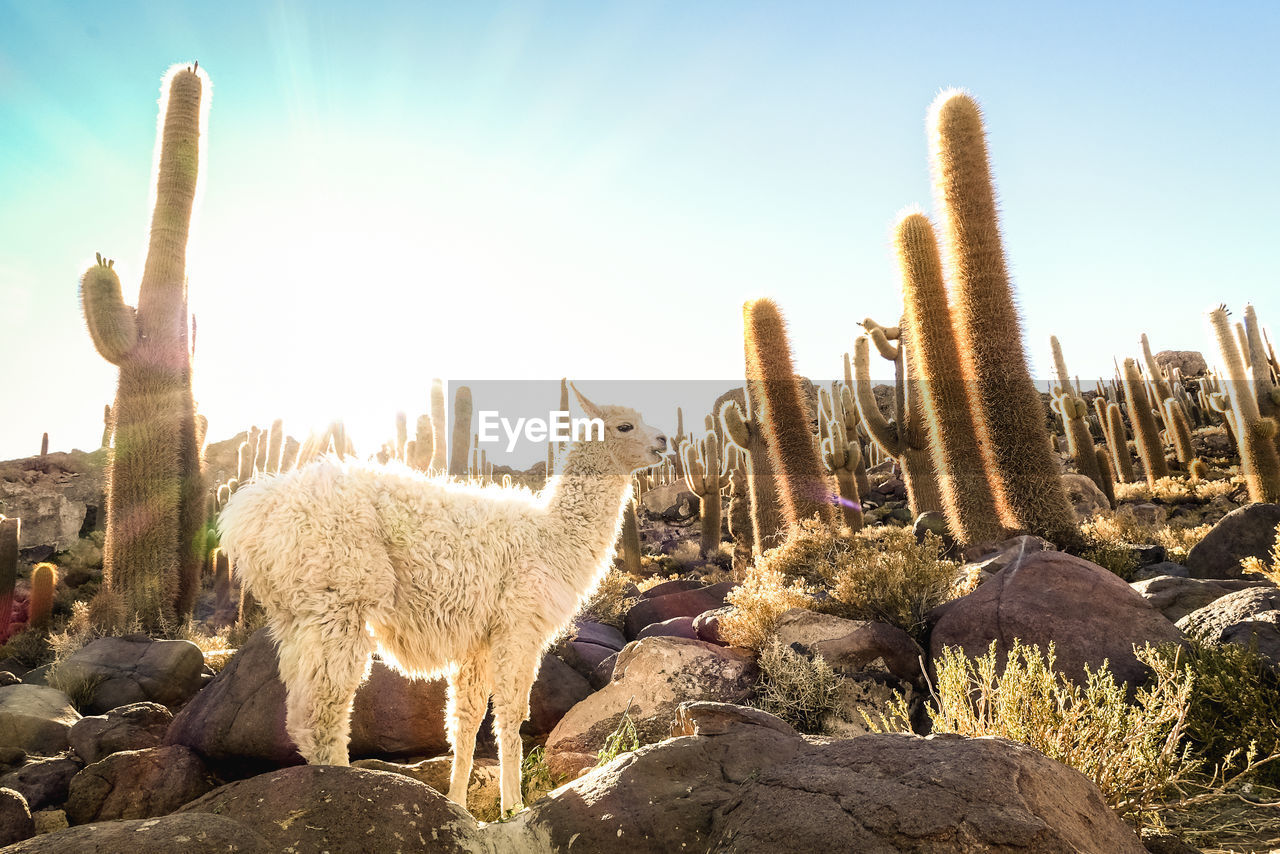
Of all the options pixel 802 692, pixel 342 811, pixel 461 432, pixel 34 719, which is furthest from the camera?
pixel 461 432

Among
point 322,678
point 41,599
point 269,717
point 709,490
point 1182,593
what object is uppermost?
point 709,490

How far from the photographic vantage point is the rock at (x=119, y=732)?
587 centimetres

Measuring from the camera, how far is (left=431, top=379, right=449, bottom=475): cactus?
19234 millimetres

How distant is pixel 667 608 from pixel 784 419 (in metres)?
4.55

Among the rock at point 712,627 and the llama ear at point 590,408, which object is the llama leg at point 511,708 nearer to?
the llama ear at point 590,408

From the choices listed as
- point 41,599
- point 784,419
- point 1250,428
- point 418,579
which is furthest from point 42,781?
point 1250,428

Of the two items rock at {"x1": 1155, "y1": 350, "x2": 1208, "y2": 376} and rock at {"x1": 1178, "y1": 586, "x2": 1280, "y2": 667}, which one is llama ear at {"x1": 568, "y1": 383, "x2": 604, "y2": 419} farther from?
rock at {"x1": 1155, "y1": 350, "x2": 1208, "y2": 376}

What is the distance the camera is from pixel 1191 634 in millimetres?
5496

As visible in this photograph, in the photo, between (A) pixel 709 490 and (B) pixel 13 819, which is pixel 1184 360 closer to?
(A) pixel 709 490

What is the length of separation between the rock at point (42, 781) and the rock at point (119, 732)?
0.18 m

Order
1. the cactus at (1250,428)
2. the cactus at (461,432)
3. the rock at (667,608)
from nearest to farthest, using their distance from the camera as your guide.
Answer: the rock at (667,608)
the cactus at (1250,428)
the cactus at (461,432)

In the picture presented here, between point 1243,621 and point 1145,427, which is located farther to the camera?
point 1145,427

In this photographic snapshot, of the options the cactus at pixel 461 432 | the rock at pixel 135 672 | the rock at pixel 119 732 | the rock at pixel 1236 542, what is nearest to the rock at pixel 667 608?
the rock at pixel 135 672

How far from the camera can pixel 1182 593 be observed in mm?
6715
